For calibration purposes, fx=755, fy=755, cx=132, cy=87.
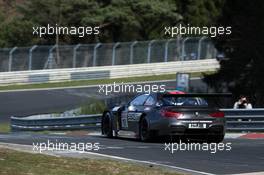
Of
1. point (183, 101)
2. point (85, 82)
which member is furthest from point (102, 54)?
point (183, 101)

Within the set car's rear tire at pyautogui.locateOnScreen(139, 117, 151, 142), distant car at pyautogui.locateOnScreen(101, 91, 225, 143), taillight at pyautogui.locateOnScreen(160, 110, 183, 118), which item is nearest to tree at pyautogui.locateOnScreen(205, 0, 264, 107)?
distant car at pyautogui.locateOnScreen(101, 91, 225, 143)

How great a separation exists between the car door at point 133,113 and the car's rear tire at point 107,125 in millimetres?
779

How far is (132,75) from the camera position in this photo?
50875mm

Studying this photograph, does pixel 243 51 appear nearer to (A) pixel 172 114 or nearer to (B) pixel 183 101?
(B) pixel 183 101

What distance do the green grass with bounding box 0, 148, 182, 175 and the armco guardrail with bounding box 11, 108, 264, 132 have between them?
35.5 ft

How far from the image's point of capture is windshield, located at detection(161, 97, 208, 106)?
18.4 metres

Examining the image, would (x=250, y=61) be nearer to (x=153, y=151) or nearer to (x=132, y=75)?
(x=153, y=151)

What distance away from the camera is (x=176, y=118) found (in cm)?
1803

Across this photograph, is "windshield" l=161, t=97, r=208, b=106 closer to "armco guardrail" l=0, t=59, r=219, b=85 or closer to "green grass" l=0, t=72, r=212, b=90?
"green grass" l=0, t=72, r=212, b=90

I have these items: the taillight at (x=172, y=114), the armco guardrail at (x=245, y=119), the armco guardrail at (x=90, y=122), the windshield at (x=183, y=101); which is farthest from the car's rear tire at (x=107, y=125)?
the armco guardrail at (x=90, y=122)

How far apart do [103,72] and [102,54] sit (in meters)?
1.35

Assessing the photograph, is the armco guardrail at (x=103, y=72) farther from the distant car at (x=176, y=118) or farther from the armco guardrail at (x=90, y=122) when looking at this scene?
the distant car at (x=176, y=118)

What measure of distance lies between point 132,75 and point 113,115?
30467 millimetres

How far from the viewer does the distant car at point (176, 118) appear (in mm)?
18016
